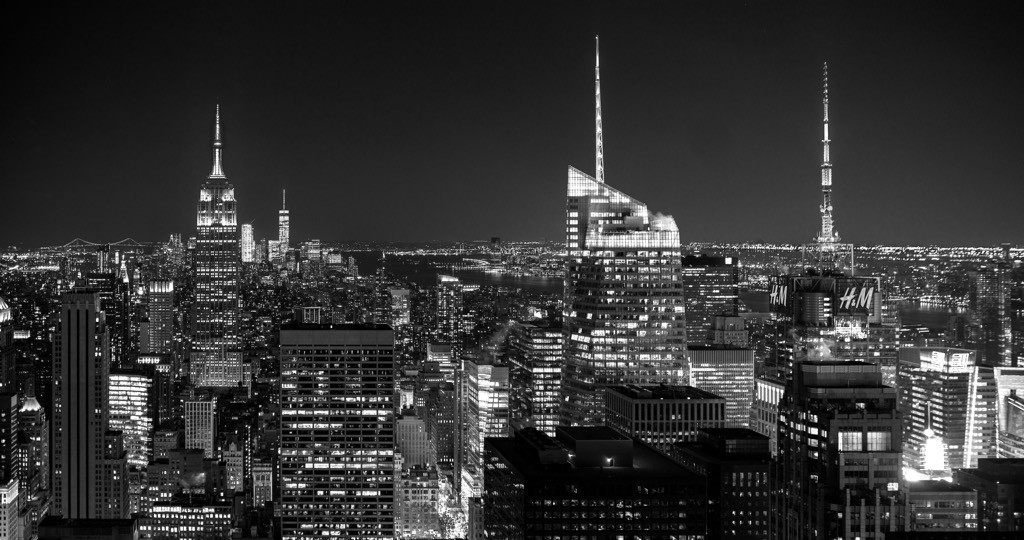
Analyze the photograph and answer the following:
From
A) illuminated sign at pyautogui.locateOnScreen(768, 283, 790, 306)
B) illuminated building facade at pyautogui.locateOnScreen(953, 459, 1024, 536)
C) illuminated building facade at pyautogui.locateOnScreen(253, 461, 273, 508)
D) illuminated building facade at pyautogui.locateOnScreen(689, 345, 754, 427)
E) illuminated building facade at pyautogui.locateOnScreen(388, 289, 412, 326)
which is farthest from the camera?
illuminated building facade at pyautogui.locateOnScreen(388, 289, 412, 326)

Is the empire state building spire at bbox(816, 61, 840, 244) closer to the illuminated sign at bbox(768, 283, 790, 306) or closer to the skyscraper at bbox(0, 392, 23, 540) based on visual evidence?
the illuminated sign at bbox(768, 283, 790, 306)

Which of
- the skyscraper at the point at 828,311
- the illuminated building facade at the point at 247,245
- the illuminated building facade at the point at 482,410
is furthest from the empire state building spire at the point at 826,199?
the illuminated building facade at the point at 247,245

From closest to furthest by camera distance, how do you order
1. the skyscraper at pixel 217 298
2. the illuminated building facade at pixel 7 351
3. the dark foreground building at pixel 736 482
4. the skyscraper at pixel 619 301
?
the dark foreground building at pixel 736 482
the illuminated building facade at pixel 7 351
the skyscraper at pixel 619 301
the skyscraper at pixel 217 298

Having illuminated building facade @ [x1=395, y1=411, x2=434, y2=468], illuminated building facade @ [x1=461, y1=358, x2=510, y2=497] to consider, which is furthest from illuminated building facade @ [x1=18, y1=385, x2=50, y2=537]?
illuminated building facade @ [x1=461, y1=358, x2=510, y2=497]

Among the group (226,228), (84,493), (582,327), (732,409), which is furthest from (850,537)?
(226,228)

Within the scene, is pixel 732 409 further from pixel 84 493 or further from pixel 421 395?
pixel 84 493

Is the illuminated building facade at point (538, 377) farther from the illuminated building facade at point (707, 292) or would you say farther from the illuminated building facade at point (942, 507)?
the illuminated building facade at point (942, 507)
